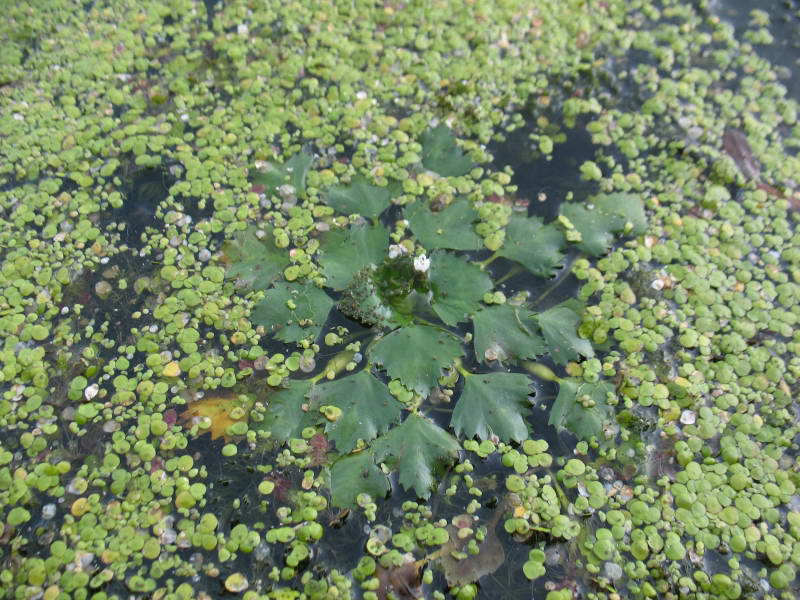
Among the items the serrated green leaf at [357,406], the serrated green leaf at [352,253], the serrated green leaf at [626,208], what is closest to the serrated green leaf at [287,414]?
the serrated green leaf at [357,406]

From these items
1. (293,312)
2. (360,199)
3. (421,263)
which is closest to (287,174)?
(360,199)

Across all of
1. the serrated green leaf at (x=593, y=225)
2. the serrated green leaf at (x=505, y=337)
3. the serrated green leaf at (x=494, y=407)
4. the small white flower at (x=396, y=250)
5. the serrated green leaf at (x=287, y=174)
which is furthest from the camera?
the serrated green leaf at (x=287, y=174)

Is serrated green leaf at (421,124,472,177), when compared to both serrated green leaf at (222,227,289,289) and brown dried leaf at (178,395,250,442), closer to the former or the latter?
serrated green leaf at (222,227,289,289)

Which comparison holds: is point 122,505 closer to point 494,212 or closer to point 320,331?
point 320,331

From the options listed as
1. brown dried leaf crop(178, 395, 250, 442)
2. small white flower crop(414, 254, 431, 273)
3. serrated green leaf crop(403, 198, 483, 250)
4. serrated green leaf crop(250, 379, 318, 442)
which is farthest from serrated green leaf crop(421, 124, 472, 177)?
brown dried leaf crop(178, 395, 250, 442)

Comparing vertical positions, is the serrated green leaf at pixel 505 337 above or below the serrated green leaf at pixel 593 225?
below

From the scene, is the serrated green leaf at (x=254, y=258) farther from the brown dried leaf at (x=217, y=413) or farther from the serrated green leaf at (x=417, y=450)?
the serrated green leaf at (x=417, y=450)
